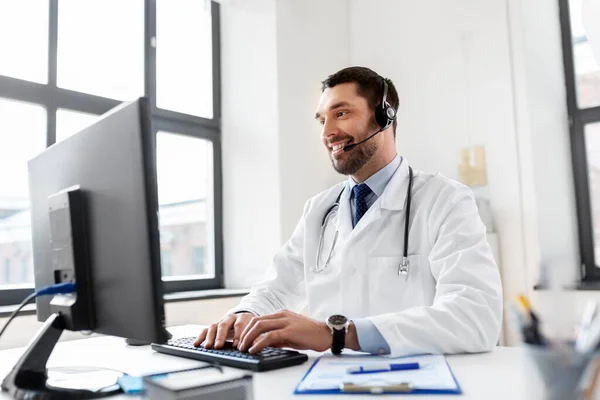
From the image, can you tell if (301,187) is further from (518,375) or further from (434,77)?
→ (518,375)

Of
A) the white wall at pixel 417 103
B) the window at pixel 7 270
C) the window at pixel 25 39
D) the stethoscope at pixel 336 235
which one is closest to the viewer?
the stethoscope at pixel 336 235

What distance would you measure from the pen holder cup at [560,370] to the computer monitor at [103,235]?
0.49m

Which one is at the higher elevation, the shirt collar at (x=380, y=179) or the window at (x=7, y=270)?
the shirt collar at (x=380, y=179)

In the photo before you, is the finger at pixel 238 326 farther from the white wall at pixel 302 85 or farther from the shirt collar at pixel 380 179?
the white wall at pixel 302 85

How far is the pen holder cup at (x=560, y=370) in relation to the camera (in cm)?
50

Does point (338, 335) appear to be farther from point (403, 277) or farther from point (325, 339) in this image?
point (403, 277)

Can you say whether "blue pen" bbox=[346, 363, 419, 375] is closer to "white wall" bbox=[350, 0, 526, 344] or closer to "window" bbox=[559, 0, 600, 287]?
"white wall" bbox=[350, 0, 526, 344]

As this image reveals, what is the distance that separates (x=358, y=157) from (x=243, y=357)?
Answer: 2.59 ft

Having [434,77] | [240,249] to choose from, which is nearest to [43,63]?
[240,249]

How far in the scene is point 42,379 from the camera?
90 centimetres

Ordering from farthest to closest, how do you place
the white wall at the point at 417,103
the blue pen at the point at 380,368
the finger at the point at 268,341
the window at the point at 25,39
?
1. the white wall at the point at 417,103
2. the window at the point at 25,39
3. the finger at the point at 268,341
4. the blue pen at the point at 380,368

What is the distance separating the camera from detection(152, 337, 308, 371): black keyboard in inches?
37.2

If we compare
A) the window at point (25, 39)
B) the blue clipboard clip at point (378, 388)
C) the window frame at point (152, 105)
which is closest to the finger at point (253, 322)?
the blue clipboard clip at point (378, 388)

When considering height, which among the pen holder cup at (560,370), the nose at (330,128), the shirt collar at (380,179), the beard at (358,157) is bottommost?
the pen holder cup at (560,370)
